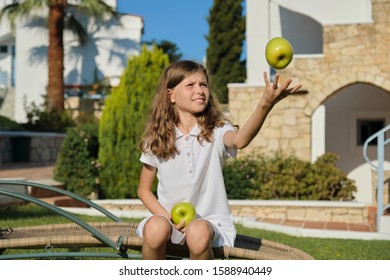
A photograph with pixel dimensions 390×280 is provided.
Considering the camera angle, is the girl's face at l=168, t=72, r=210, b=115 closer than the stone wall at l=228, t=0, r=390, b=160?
Yes

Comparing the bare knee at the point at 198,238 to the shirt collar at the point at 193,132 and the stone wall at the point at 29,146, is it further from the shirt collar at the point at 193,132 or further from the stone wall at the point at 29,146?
the stone wall at the point at 29,146

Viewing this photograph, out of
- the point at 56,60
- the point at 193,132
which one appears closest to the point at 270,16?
the point at 193,132

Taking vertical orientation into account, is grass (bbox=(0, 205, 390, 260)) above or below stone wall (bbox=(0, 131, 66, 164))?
below

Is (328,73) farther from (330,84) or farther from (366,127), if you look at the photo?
(366,127)

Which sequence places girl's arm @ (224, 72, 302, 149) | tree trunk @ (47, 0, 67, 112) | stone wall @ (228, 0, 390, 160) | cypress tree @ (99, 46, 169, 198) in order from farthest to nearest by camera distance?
tree trunk @ (47, 0, 67, 112) → stone wall @ (228, 0, 390, 160) → cypress tree @ (99, 46, 169, 198) → girl's arm @ (224, 72, 302, 149)

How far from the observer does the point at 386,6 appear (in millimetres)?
10195

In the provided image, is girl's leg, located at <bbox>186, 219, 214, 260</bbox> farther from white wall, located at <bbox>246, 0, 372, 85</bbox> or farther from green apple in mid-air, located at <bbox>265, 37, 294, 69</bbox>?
white wall, located at <bbox>246, 0, 372, 85</bbox>

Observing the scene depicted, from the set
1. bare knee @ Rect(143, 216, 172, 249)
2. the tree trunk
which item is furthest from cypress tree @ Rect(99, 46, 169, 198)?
the tree trunk

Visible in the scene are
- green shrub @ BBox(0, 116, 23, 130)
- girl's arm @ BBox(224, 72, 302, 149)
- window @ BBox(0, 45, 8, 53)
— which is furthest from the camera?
window @ BBox(0, 45, 8, 53)

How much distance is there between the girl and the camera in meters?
3.01

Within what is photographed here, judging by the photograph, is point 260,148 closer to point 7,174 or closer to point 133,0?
point 7,174

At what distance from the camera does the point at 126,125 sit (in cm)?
875

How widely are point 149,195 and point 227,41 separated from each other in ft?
72.3

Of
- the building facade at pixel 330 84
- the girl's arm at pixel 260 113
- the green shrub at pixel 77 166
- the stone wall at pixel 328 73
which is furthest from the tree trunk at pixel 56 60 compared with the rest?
the girl's arm at pixel 260 113
